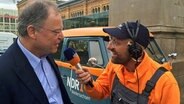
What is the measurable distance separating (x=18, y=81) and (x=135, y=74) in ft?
3.62

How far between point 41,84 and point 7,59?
0.30 meters

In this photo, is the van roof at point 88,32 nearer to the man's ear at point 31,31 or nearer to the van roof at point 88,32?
the van roof at point 88,32

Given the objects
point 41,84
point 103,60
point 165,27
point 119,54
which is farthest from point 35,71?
point 165,27

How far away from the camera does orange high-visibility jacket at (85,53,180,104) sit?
10.1 ft

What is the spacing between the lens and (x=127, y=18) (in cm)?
1059

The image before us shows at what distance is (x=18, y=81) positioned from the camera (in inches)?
102

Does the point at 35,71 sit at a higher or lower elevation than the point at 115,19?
lower

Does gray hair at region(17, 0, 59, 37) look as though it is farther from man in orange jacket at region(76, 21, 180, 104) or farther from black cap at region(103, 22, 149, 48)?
black cap at region(103, 22, 149, 48)

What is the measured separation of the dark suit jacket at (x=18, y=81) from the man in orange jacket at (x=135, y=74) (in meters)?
0.60

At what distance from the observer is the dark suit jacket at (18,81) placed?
2537mm

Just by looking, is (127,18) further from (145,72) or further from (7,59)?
(7,59)

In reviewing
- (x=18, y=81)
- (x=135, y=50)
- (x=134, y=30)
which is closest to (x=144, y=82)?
(x=135, y=50)

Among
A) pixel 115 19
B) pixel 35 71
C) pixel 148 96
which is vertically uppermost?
pixel 115 19

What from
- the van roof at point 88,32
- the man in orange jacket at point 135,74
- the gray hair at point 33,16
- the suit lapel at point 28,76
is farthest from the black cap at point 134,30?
the van roof at point 88,32
